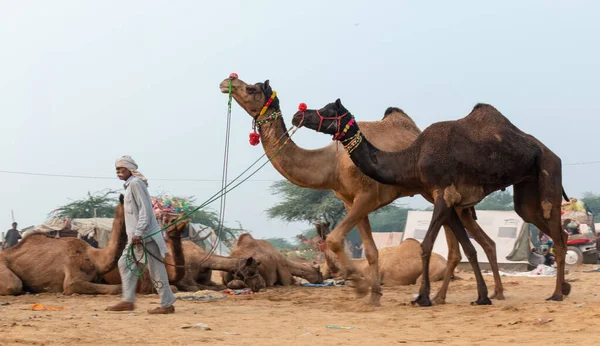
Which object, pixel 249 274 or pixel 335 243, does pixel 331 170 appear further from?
pixel 249 274

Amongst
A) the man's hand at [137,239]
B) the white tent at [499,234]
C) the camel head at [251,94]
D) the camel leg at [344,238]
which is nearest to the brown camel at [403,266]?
the camel leg at [344,238]

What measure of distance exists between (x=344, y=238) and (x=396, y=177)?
39.3 inches

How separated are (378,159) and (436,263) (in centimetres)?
485

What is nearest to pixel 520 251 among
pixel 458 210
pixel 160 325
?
pixel 458 210

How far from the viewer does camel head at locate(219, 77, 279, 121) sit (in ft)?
34.9

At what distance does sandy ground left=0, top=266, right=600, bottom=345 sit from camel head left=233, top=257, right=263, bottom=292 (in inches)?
53.9

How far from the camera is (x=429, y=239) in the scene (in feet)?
32.2

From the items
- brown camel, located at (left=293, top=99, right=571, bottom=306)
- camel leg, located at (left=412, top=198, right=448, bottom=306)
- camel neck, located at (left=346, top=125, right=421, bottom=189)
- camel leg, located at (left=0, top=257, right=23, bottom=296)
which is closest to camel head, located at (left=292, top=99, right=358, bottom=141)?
brown camel, located at (left=293, top=99, right=571, bottom=306)

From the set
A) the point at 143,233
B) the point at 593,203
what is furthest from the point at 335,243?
the point at 593,203

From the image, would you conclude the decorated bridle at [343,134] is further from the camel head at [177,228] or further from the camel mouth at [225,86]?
the camel head at [177,228]

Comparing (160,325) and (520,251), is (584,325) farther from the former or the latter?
(520,251)

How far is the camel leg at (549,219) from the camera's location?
33.7 feet

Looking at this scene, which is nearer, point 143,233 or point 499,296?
point 143,233

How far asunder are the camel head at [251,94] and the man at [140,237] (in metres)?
1.88
